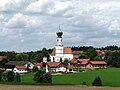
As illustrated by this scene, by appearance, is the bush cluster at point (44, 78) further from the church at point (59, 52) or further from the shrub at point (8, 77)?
the church at point (59, 52)

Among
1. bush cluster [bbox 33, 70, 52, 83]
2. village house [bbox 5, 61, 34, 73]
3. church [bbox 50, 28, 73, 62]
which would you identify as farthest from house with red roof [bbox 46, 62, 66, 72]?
bush cluster [bbox 33, 70, 52, 83]

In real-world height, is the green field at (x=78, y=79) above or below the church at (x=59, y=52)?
below

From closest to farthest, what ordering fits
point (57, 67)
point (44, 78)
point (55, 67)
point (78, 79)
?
point (44, 78) → point (78, 79) → point (57, 67) → point (55, 67)

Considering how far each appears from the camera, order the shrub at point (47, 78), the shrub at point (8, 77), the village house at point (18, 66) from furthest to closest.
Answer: the village house at point (18, 66), the shrub at point (8, 77), the shrub at point (47, 78)

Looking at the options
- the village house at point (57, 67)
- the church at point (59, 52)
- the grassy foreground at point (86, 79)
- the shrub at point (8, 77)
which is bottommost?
the grassy foreground at point (86, 79)

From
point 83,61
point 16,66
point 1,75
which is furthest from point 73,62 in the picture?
point 1,75

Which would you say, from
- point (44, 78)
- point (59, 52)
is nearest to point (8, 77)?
point (44, 78)

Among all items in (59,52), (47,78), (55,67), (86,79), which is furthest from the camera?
(59,52)

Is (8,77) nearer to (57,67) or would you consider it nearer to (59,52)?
(57,67)

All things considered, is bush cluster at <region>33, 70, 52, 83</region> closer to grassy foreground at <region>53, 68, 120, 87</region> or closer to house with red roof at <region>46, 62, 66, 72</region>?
grassy foreground at <region>53, 68, 120, 87</region>

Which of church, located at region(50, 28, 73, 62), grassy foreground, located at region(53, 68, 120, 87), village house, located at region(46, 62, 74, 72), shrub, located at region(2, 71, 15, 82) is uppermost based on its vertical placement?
church, located at region(50, 28, 73, 62)

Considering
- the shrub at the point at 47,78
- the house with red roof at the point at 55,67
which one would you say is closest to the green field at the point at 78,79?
the shrub at the point at 47,78

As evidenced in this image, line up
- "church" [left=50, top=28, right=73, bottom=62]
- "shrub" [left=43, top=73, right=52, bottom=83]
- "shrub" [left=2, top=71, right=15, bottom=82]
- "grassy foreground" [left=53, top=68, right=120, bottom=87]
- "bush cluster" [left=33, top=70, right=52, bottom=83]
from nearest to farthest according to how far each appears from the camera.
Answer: "shrub" [left=43, top=73, right=52, bottom=83] < "bush cluster" [left=33, top=70, right=52, bottom=83] < "shrub" [left=2, top=71, right=15, bottom=82] < "grassy foreground" [left=53, top=68, right=120, bottom=87] < "church" [left=50, top=28, right=73, bottom=62]

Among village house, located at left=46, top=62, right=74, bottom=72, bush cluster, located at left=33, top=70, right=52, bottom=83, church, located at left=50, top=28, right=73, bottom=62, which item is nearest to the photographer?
bush cluster, located at left=33, top=70, right=52, bottom=83
